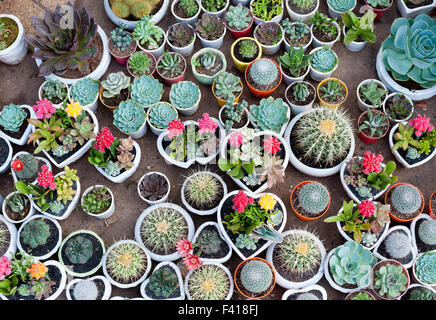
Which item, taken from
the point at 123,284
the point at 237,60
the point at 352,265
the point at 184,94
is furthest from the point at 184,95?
the point at 352,265

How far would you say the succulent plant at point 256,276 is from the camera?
362 cm

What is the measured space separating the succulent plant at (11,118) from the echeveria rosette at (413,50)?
12.9 feet

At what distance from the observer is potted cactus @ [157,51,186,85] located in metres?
4.38

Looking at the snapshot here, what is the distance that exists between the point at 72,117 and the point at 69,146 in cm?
40

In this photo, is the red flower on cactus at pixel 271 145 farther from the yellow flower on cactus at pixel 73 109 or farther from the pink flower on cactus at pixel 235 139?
the yellow flower on cactus at pixel 73 109

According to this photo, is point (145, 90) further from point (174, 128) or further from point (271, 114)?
point (271, 114)

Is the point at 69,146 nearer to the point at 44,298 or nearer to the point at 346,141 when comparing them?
the point at 44,298

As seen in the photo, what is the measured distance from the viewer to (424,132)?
4.13 meters

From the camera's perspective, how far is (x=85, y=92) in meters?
4.25

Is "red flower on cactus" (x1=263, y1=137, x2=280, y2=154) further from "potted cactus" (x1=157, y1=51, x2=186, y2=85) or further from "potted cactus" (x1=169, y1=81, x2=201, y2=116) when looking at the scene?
"potted cactus" (x1=157, y1=51, x2=186, y2=85)

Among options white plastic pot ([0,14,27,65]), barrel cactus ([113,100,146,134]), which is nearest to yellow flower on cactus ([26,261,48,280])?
barrel cactus ([113,100,146,134])

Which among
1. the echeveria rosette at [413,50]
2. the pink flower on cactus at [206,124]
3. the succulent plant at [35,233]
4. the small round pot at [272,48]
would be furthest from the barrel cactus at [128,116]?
the echeveria rosette at [413,50]

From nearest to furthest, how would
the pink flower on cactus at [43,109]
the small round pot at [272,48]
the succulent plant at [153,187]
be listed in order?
the pink flower on cactus at [43,109] < the succulent plant at [153,187] < the small round pot at [272,48]

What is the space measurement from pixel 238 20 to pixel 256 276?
278 cm
